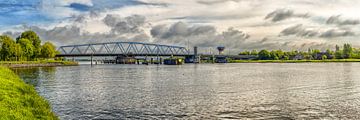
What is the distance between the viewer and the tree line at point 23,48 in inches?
6019

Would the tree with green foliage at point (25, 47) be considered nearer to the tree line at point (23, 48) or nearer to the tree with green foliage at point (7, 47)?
the tree line at point (23, 48)

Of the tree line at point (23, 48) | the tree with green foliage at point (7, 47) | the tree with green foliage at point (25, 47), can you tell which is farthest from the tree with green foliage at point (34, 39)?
the tree with green foliage at point (7, 47)

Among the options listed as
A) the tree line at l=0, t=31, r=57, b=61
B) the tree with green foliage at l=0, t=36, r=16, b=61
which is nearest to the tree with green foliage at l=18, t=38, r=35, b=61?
the tree line at l=0, t=31, r=57, b=61

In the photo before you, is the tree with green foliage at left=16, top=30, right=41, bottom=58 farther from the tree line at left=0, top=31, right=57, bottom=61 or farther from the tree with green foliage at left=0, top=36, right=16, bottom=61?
the tree with green foliage at left=0, top=36, right=16, bottom=61

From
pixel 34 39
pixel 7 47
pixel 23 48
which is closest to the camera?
pixel 7 47

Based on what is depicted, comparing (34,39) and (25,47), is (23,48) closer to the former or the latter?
(25,47)

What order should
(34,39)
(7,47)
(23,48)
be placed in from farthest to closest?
(34,39), (23,48), (7,47)

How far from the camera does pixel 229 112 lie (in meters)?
31.0

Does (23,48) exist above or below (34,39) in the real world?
below

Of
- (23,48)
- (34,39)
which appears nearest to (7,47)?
(23,48)

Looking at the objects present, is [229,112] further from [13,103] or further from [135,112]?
[13,103]

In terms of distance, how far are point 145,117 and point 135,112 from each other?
98.0 inches

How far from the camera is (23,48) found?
163500 mm

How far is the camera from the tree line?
15288 cm
